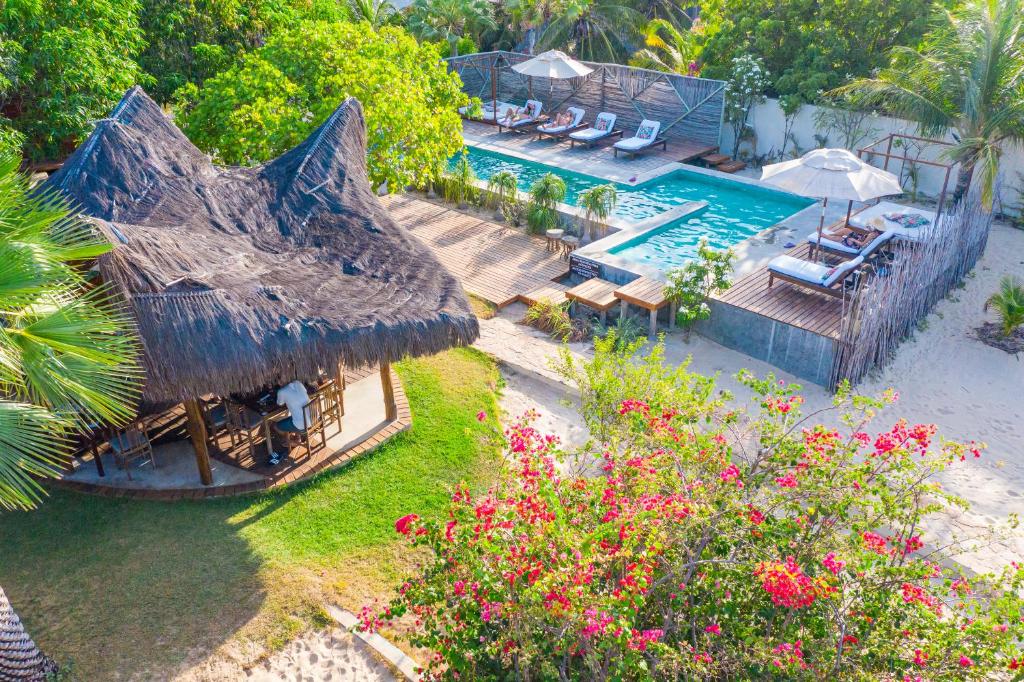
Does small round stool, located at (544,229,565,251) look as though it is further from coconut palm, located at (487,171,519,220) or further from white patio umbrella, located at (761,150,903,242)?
white patio umbrella, located at (761,150,903,242)

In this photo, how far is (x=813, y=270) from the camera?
42.7 feet

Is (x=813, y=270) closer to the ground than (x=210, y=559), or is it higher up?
higher up

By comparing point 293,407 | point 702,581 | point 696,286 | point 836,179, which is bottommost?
point 696,286

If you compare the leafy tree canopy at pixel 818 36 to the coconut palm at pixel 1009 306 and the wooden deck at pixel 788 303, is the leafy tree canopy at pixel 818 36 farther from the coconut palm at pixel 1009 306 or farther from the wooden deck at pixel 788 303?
the wooden deck at pixel 788 303

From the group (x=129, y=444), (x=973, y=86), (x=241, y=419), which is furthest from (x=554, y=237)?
(x=129, y=444)

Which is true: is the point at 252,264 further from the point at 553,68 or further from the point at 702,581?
the point at 553,68

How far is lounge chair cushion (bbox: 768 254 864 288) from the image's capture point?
41.8 ft

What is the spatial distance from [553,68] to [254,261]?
1534 centimetres

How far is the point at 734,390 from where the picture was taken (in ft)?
39.5

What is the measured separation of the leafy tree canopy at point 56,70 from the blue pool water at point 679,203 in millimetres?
9151

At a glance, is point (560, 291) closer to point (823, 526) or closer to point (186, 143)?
point (186, 143)

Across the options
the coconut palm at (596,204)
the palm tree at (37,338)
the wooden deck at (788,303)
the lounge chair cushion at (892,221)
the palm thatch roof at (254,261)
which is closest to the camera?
the palm tree at (37,338)

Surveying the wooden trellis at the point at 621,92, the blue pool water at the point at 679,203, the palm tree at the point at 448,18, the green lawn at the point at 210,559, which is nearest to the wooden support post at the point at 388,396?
the green lawn at the point at 210,559

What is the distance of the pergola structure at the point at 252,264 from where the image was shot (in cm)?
823
